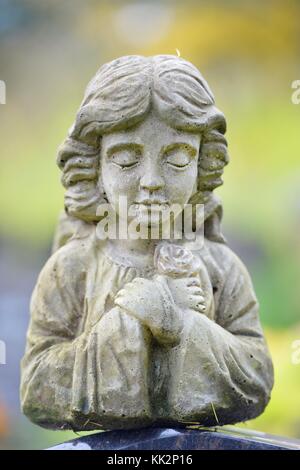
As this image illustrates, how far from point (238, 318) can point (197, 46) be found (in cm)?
297

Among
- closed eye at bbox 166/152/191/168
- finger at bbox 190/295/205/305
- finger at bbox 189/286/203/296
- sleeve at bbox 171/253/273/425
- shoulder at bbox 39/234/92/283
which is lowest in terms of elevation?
sleeve at bbox 171/253/273/425

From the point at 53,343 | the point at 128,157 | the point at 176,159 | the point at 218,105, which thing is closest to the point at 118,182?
the point at 128,157

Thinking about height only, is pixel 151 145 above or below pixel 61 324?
above

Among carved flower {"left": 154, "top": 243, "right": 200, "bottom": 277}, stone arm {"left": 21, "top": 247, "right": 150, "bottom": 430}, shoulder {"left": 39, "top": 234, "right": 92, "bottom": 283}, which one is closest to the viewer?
stone arm {"left": 21, "top": 247, "right": 150, "bottom": 430}

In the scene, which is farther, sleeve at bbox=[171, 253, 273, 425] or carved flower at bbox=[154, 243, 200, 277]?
carved flower at bbox=[154, 243, 200, 277]

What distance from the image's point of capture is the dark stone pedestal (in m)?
2.37

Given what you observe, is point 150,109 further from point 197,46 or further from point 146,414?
point 197,46

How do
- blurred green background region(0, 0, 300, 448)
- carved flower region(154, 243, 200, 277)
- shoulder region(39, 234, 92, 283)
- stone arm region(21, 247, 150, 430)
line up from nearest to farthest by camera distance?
1. stone arm region(21, 247, 150, 430)
2. carved flower region(154, 243, 200, 277)
3. shoulder region(39, 234, 92, 283)
4. blurred green background region(0, 0, 300, 448)

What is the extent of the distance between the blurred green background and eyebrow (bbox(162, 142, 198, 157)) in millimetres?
2582

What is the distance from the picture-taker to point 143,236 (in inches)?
100

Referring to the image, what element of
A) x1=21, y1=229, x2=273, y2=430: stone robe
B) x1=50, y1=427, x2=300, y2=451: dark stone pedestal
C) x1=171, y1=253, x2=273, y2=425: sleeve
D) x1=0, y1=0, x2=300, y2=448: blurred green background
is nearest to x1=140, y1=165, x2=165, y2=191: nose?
x1=21, y1=229, x2=273, y2=430: stone robe

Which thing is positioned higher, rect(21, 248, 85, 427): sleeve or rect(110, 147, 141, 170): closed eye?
rect(110, 147, 141, 170): closed eye

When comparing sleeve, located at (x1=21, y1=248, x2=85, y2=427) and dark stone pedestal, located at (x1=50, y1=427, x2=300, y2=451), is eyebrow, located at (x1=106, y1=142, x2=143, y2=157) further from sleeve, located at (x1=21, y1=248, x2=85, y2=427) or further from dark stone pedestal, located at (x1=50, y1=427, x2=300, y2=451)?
dark stone pedestal, located at (x1=50, y1=427, x2=300, y2=451)
